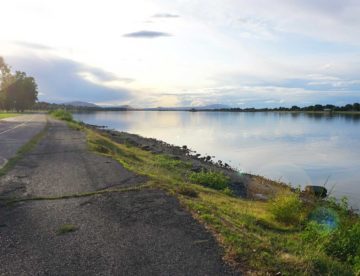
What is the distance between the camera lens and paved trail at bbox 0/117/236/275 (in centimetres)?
641

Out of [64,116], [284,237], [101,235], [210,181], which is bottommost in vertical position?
[210,181]

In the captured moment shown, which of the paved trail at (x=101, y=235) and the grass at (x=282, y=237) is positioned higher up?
the paved trail at (x=101, y=235)

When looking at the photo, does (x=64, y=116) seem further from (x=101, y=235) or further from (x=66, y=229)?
(x=101, y=235)

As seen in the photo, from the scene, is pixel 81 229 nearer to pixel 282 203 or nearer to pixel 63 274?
pixel 63 274

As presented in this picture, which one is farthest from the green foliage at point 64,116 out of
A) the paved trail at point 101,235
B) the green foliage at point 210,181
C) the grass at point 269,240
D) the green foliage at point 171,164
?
A: the grass at point 269,240

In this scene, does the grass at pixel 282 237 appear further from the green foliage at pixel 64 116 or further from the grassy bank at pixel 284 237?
the green foliage at pixel 64 116

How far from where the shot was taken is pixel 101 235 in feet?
25.8

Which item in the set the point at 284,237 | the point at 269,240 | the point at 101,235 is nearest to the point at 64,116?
the point at 284,237

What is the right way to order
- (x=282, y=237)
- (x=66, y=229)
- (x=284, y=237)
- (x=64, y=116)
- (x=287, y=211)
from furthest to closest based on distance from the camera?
1. (x=64, y=116)
2. (x=287, y=211)
3. (x=284, y=237)
4. (x=282, y=237)
5. (x=66, y=229)

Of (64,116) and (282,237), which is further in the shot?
(64,116)

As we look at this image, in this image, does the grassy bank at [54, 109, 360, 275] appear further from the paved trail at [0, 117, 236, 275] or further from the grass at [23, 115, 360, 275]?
the paved trail at [0, 117, 236, 275]

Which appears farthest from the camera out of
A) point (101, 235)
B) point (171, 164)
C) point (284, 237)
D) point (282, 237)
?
point (171, 164)

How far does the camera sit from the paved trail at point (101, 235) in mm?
6406

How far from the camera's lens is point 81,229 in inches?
325
